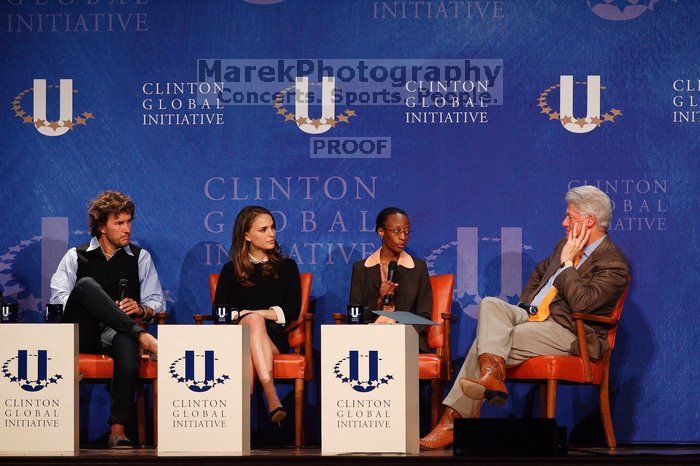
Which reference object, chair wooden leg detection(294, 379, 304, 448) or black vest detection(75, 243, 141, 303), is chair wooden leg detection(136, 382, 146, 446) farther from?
chair wooden leg detection(294, 379, 304, 448)

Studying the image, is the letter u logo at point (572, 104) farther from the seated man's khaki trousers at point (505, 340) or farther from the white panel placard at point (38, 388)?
the white panel placard at point (38, 388)

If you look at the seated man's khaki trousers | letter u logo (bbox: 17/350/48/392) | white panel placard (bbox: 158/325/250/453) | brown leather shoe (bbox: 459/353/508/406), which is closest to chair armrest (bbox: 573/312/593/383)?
the seated man's khaki trousers

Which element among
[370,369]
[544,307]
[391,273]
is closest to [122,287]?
[391,273]

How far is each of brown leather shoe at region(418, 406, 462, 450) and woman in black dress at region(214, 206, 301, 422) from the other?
1.03 m

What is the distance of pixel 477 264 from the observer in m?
6.14

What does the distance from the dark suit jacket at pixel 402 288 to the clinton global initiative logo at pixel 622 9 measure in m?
1.89

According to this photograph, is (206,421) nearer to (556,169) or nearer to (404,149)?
(404,149)

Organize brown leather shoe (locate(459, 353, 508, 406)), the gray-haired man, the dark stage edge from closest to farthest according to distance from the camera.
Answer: the dark stage edge
brown leather shoe (locate(459, 353, 508, 406))
the gray-haired man

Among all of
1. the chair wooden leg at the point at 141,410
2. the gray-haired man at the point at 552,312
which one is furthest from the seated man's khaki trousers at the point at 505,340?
the chair wooden leg at the point at 141,410

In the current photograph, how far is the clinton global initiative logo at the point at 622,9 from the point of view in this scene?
243 inches

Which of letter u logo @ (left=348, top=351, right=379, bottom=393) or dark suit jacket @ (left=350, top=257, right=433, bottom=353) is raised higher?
dark suit jacket @ (left=350, top=257, right=433, bottom=353)

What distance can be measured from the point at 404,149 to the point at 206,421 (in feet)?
8.10

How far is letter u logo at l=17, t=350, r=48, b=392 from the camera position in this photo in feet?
14.5

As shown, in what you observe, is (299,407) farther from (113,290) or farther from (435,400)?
(113,290)
